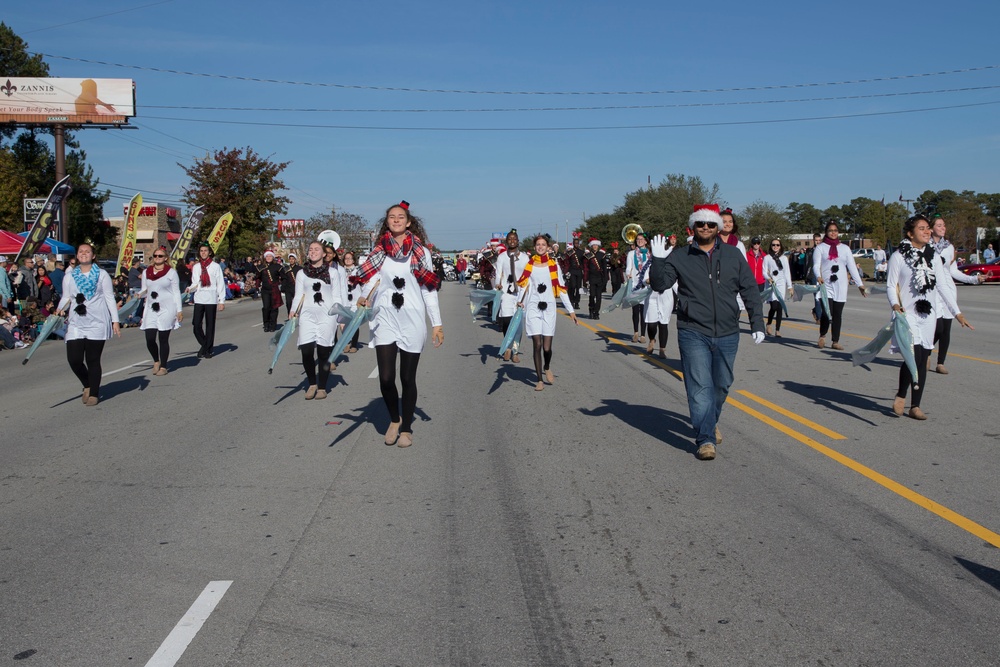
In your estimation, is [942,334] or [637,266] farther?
[637,266]

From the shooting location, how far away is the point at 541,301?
39.0 feet

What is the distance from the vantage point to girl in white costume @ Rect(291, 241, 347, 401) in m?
11.2

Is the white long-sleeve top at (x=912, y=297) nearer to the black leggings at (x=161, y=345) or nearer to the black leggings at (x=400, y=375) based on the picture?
the black leggings at (x=400, y=375)

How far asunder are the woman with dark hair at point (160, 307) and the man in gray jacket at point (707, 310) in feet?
29.6

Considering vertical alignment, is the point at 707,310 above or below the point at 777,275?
below

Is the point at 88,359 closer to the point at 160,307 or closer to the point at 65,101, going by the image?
the point at 160,307

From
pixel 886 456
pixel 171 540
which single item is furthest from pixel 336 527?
pixel 886 456

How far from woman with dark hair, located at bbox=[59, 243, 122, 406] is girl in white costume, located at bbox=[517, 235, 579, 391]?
503cm

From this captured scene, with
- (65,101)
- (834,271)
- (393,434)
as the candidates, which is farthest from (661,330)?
(65,101)

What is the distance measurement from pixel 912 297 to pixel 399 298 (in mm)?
5127

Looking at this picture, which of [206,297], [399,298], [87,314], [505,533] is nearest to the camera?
[505,533]

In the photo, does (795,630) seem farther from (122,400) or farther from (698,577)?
(122,400)

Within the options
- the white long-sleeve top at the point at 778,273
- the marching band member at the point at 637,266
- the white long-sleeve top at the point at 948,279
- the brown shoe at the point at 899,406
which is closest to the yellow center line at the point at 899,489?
the brown shoe at the point at 899,406

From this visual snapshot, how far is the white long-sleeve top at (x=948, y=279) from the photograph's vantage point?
9531 millimetres
